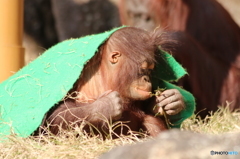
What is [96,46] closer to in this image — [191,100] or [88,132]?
[88,132]

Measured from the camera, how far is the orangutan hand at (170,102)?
9.00 feet

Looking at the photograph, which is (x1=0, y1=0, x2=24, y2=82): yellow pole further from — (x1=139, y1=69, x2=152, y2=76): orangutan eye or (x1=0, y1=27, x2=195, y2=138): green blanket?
(x1=139, y1=69, x2=152, y2=76): orangutan eye

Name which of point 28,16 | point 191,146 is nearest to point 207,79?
point 191,146

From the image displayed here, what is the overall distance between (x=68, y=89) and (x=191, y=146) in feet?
4.33

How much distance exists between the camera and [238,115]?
371 centimetres

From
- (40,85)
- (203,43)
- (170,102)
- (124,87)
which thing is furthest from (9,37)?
(203,43)

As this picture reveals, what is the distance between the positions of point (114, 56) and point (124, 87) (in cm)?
18

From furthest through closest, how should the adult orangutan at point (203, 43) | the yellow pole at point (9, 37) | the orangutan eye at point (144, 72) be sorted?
the adult orangutan at point (203, 43) < the yellow pole at point (9, 37) < the orangutan eye at point (144, 72)

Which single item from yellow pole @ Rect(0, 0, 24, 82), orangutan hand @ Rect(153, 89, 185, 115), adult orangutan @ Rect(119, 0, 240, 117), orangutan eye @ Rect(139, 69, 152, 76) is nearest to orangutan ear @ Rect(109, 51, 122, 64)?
orangutan eye @ Rect(139, 69, 152, 76)

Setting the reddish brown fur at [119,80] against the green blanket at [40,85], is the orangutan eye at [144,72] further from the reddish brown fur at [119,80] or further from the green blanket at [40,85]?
the green blanket at [40,85]

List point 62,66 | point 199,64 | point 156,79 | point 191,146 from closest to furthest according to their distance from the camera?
point 191,146 → point 62,66 → point 156,79 → point 199,64

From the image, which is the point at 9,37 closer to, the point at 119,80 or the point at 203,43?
the point at 119,80

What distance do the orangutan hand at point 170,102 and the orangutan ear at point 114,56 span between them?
334 millimetres

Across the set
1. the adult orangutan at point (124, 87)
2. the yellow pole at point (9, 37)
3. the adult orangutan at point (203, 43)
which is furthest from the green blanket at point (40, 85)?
the adult orangutan at point (203, 43)
